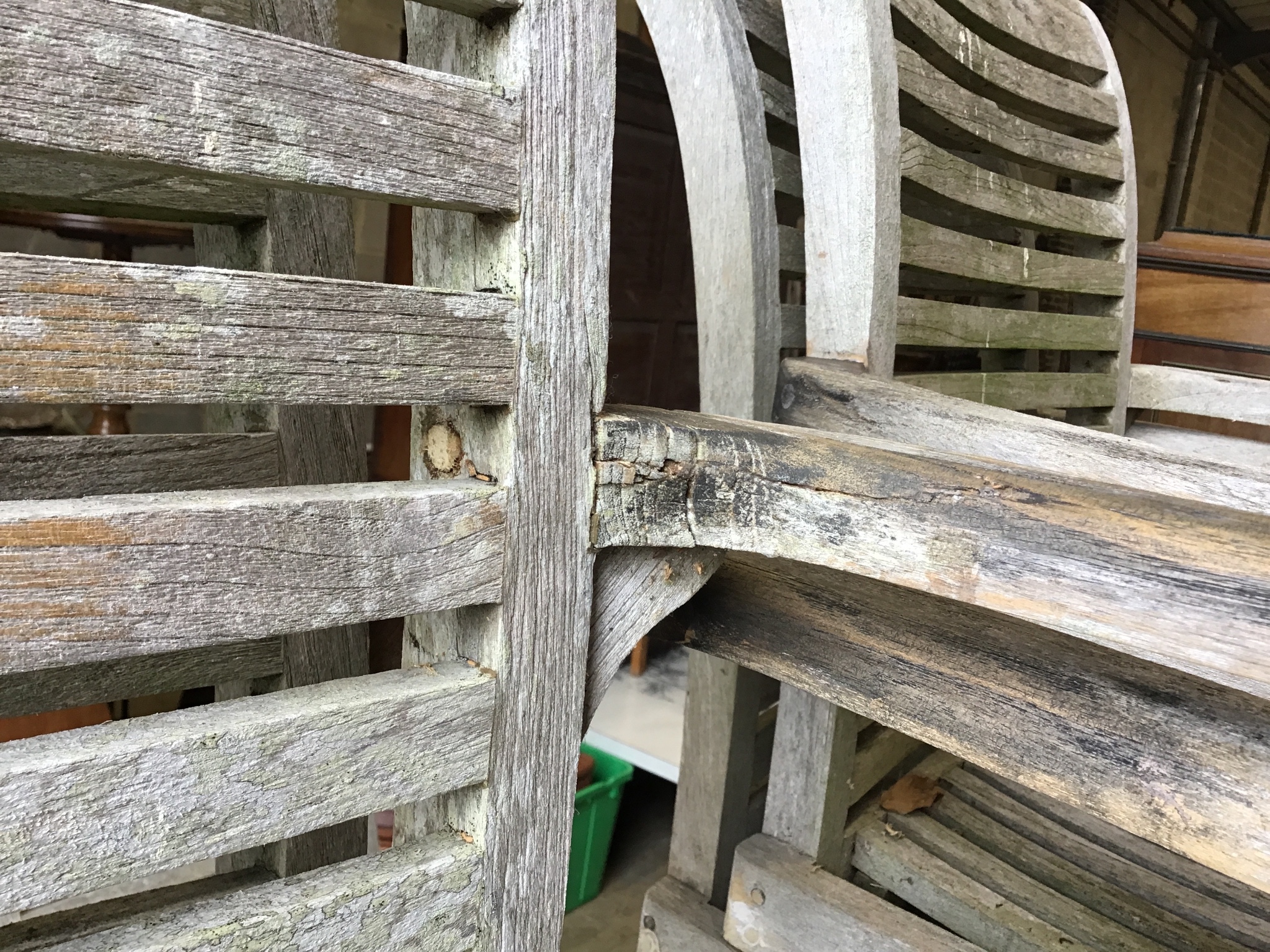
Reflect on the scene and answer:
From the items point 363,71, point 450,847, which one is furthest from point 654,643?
point 363,71

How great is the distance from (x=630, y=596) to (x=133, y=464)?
2.17 feet

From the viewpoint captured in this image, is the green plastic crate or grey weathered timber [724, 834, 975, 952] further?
the green plastic crate

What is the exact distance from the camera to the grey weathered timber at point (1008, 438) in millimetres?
1019

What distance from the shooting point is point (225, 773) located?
0.69 meters

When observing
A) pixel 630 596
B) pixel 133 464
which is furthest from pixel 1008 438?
pixel 133 464

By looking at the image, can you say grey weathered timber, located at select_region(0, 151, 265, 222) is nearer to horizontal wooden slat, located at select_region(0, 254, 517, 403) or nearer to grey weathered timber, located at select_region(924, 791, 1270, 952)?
horizontal wooden slat, located at select_region(0, 254, 517, 403)

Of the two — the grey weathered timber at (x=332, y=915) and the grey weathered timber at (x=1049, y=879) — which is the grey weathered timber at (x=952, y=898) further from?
the grey weathered timber at (x=332, y=915)

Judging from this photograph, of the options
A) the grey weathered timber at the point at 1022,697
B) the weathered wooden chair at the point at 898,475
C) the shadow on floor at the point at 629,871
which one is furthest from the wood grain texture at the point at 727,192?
the shadow on floor at the point at 629,871

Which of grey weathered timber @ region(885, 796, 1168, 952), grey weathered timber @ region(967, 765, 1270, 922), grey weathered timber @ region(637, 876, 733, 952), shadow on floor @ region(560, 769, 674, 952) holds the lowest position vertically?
shadow on floor @ region(560, 769, 674, 952)

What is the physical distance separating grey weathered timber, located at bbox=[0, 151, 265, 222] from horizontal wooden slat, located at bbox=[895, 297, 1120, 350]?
0.98m

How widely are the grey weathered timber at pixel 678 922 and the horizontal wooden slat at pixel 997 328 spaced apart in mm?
1078

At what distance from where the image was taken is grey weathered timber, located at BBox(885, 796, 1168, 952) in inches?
55.3

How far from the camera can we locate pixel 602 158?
85 cm

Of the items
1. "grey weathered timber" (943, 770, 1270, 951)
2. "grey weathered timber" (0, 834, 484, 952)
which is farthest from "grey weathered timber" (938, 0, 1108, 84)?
"grey weathered timber" (0, 834, 484, 952)
